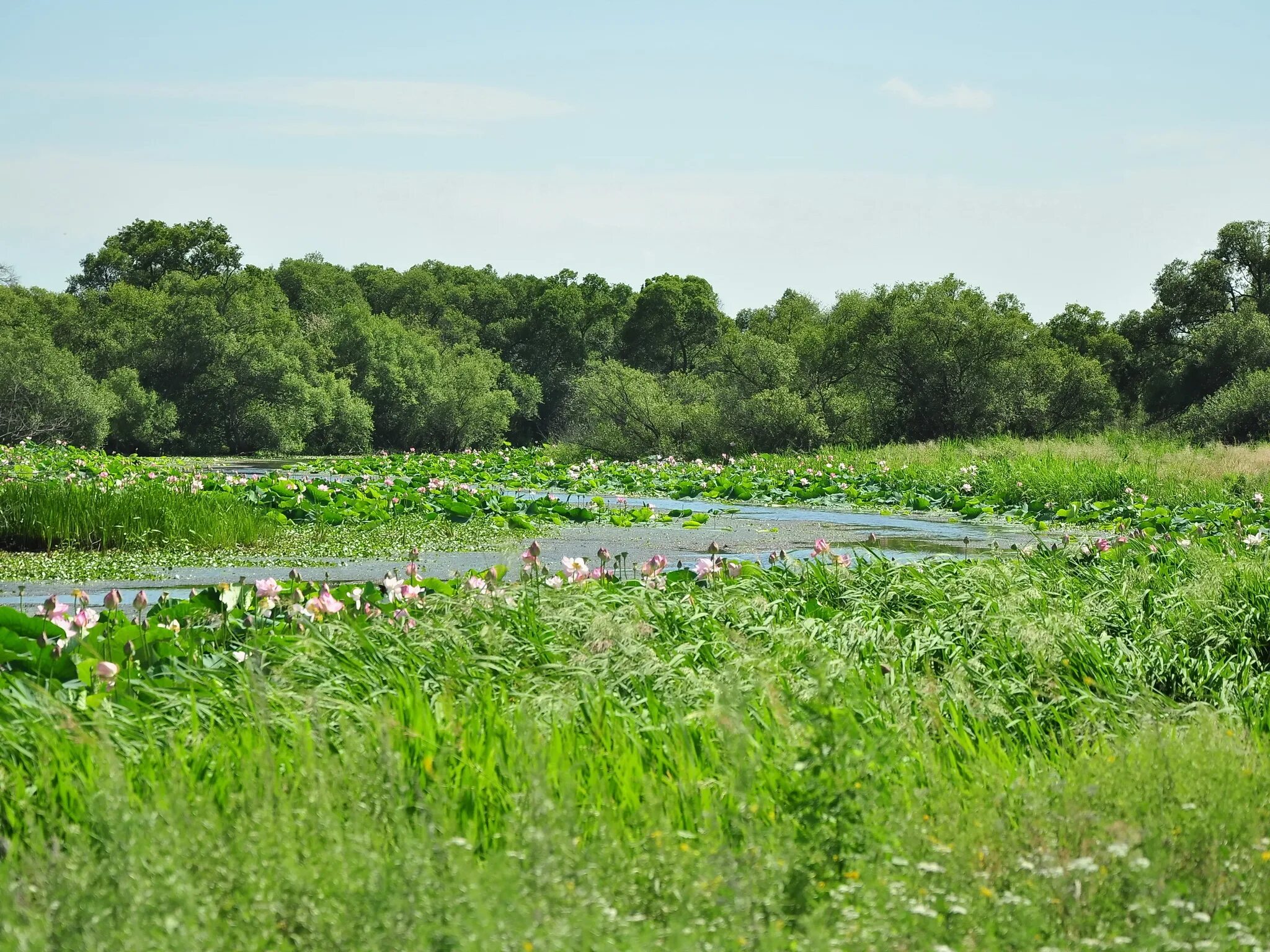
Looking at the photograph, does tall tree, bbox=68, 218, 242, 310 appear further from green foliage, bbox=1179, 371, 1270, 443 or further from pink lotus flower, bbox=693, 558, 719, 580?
pink lotus flower, bbox=693, 558, 719, 580

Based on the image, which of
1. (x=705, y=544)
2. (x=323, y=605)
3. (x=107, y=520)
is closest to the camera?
(x=323, y=605)

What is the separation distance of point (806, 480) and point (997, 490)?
3227mm

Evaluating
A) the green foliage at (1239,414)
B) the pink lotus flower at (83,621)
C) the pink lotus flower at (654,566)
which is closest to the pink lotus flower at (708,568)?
the pink lotus flower at (654,566)

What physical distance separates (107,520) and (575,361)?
5726 centimetres

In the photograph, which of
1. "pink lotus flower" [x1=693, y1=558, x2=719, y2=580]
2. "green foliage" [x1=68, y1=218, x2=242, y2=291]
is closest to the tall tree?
"green foliage" [x1=68, y1=218, x2=242, y2=291]

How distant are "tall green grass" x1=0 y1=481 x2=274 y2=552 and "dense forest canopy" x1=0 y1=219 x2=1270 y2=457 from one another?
Answer: 2470 cm

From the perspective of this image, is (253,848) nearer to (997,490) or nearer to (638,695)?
(638,695)

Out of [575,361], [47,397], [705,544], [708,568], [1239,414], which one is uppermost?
[575,361]

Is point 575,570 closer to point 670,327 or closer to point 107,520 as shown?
point 107,520

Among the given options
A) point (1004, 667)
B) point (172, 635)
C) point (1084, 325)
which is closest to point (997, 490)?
point (1004, 667)

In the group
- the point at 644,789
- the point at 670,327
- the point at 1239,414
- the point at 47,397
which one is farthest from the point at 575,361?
the point at 644,789

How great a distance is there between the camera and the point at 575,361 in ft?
227

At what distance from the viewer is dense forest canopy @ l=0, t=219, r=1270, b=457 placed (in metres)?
37.0

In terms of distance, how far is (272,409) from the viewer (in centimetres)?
4759
